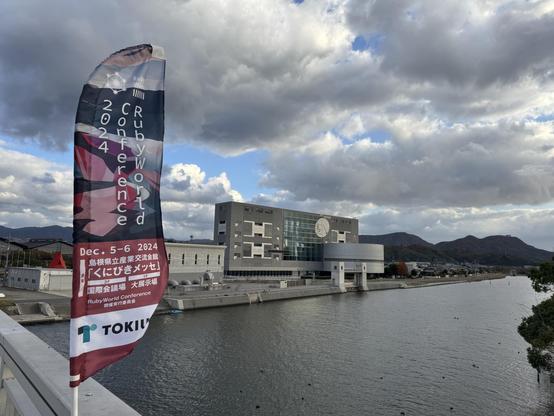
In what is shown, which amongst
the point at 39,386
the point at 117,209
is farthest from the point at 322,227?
the point at 117,209

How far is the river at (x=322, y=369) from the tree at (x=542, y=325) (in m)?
3.17

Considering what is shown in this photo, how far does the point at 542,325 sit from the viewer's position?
31.5 meters

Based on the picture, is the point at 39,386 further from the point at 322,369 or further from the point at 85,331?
the point at 322,369

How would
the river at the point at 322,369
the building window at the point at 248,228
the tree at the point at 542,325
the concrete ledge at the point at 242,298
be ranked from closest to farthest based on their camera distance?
the river at the point at 322,369 → the tree at the point at 542,325 → the concrete ledge at the point at 242,298 → the building window at the point at 248,228

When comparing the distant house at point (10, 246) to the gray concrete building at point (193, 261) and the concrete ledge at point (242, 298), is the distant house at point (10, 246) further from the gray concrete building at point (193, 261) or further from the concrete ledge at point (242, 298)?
the concrete ledge at point (242, 298)

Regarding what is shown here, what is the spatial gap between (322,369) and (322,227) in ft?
388

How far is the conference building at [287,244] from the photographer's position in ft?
416

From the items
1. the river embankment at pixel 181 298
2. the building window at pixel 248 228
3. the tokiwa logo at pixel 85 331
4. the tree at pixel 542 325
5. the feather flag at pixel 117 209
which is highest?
the building window at pixel 248 228

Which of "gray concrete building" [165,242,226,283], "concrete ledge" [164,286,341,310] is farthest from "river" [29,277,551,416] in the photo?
"gray concrete building" [165,242,226,283]

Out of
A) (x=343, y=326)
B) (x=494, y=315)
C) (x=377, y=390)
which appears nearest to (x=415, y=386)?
(x=377, y=390)

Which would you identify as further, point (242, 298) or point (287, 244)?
point (287, 244)

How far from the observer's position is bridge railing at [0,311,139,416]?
577 centimetres

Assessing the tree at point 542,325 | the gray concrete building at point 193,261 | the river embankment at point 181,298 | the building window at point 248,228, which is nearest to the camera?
the tree at point 542,325

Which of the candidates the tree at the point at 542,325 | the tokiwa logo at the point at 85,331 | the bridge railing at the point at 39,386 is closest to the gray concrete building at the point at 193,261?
the tree at the point at 542,325
